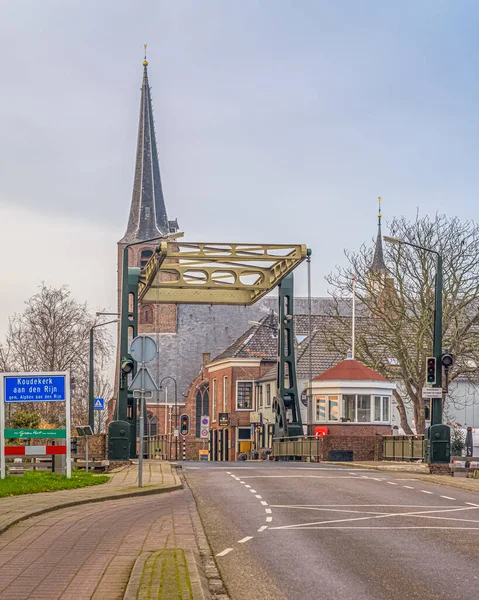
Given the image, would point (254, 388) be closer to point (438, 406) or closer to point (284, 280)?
point (284, 280)

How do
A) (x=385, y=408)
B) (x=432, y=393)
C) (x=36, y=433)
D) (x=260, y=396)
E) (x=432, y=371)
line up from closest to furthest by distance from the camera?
(x=36, y=433)
(x=432, y=393)
(x=432, y=371)
(x=385, y=408)
(x=260, y=396)

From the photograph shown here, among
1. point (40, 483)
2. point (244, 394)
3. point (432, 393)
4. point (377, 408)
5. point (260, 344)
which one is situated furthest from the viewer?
point (260, 344)

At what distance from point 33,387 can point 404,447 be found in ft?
56.4

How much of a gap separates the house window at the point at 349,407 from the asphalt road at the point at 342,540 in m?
27.0

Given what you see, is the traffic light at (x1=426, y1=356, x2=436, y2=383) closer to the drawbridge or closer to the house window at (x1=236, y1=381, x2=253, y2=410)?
the drawbridge

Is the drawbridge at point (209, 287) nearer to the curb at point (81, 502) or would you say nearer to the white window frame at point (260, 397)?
the curb at point (81, 502)

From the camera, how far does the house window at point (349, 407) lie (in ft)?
163

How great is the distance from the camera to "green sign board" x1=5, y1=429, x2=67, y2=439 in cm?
2353

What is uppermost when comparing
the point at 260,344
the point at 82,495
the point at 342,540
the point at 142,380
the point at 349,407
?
the point at 260,344

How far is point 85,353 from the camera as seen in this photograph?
67.2 metres

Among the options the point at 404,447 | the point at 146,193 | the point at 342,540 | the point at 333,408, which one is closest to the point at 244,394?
the point at 146,193

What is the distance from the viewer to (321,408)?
50.8 meters

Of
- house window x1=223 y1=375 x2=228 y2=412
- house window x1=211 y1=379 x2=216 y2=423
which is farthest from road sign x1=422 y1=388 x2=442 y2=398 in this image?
house window x1=211 y1=379 x2=216 y2=423

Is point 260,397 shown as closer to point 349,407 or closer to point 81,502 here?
point 349,407
